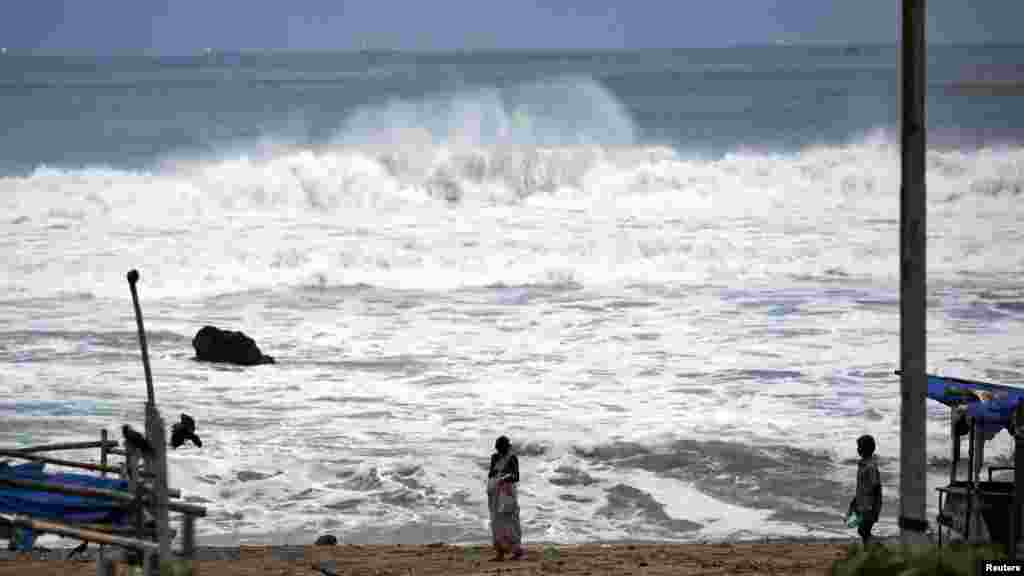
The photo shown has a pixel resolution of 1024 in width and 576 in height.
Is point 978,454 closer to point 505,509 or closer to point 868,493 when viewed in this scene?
point 868,493

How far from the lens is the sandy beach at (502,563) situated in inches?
449

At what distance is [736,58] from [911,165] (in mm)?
175678

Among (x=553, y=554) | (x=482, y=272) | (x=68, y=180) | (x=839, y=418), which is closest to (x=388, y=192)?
(x=68, y=180)

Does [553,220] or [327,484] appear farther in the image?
[553,220]

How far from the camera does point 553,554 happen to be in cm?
1260

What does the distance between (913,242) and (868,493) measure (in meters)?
4.83

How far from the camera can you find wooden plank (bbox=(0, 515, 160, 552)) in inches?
323

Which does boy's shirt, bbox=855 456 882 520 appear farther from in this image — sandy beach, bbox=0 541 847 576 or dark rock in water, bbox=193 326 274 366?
dark rock in water, bbox=193 326 274 366

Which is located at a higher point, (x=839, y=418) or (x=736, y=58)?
(x=736, y=58)

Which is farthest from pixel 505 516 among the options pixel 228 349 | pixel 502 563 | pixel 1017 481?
pixel 228 349

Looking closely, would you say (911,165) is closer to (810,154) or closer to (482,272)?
(482,272)

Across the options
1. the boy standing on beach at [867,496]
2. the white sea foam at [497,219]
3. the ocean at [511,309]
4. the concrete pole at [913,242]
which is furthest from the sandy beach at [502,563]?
the white sea foam at [497,219]

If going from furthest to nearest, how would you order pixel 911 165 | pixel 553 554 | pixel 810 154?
pixel 810 154 < pixel 553 554 < pixel 911 165

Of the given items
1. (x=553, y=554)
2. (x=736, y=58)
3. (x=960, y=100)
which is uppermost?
(x=736, y=58)
